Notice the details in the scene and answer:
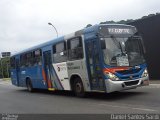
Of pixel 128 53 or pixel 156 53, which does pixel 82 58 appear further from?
pixel 156 53

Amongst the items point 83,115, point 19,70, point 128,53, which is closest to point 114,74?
point 128,53

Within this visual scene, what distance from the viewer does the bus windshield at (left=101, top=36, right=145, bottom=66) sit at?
14.4 metres

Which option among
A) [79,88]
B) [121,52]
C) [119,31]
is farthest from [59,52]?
[121,52]

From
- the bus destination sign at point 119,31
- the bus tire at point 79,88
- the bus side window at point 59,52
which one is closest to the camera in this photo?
the bus destination sign at point 119,31

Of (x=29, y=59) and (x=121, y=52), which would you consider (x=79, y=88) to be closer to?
(x=121, y=52)

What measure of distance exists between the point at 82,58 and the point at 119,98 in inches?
92.1

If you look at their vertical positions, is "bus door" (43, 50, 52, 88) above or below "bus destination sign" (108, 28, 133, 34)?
below

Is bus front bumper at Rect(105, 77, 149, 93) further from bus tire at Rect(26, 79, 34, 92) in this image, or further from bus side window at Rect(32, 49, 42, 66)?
bus tire at Rect(26, 79, 34, 92)

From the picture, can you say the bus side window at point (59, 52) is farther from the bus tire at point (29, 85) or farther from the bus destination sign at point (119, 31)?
the bus tire at point (29, 85)

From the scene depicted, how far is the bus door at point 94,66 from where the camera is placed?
14538 mm

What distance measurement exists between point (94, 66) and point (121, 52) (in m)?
1.25

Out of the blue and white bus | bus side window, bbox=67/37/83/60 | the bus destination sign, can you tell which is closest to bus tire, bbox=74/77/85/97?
the blue and white bus

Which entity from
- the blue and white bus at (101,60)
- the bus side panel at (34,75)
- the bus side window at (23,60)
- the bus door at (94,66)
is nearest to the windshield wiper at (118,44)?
the blue and white bus at (101,60)

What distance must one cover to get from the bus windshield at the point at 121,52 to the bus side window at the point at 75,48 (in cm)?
163
